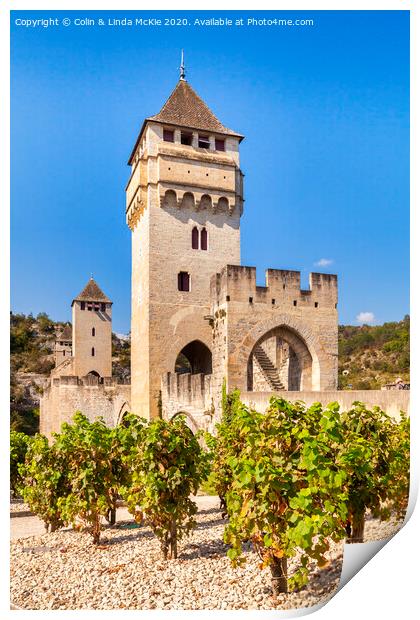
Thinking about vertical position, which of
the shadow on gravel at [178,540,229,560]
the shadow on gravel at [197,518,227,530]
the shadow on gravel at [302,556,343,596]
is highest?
the shadow on gravel at [302,556,343,596]

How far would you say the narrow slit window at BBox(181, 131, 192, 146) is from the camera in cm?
1936

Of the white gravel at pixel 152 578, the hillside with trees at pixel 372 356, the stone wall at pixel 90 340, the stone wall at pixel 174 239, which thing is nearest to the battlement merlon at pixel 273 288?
the stone wall at pixel 174 239

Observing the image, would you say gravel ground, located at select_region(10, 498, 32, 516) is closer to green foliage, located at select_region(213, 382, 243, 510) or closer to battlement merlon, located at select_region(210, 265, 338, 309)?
green foliage, located at select_region(213, 382, 243, 510)

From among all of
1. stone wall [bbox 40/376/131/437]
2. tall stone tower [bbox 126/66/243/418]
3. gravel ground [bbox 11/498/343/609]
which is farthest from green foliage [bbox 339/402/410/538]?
stone wall [bbox 40/376/131/437]

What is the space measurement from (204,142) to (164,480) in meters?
15.1

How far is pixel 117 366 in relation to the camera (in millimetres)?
50531

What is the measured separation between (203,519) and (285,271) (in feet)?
22.4

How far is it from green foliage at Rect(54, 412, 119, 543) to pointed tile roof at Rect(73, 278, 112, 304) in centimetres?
2951

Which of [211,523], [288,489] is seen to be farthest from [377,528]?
[211,523]

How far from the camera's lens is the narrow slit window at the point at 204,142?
19.5 m

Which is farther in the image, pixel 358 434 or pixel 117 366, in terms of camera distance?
pixel 117 366

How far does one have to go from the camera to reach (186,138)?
768 inches
